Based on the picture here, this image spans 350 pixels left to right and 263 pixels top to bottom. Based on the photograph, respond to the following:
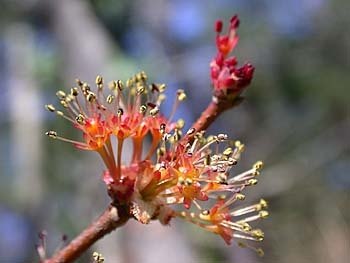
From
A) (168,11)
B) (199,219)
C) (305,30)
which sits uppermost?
(168,11)

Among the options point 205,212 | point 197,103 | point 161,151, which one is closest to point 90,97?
point 161,151

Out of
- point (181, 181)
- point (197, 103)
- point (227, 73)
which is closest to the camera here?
point (181, 181)

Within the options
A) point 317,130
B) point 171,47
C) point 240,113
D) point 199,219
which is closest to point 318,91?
point 317,130

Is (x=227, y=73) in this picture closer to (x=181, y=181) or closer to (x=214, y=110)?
(x=214, y=110)

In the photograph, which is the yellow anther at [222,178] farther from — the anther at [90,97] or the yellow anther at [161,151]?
the anther at [90,97]

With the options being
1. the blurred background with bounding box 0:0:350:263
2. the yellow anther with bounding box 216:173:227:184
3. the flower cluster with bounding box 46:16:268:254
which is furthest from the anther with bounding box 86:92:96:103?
the blurred background with bounding box 0:0:350:263

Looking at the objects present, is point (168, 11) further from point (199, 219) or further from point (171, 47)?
point (199, 219)

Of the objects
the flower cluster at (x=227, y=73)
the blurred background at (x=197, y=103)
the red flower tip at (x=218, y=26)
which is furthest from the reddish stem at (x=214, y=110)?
the blurred background at (x=197, y=103)
